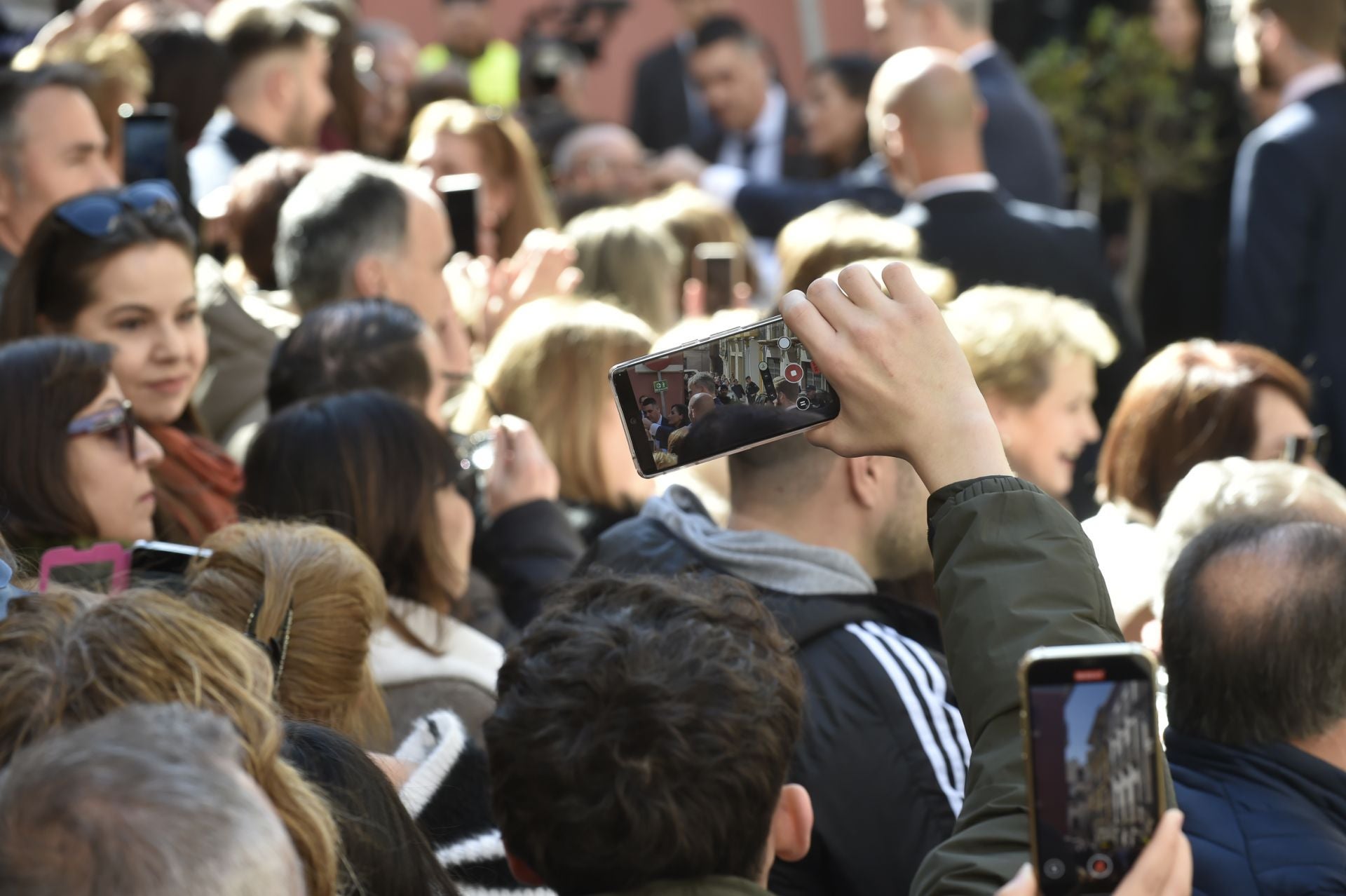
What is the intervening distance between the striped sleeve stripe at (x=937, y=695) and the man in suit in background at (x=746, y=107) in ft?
16.6

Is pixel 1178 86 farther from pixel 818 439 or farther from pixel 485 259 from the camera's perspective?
pixel 818 439

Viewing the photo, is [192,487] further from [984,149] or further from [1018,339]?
[984,149]

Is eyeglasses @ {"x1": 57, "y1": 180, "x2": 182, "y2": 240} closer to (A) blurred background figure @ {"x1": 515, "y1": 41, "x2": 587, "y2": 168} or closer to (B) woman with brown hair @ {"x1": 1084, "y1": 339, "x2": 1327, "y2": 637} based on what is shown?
(B) woman with brown hair @ {"x1": 1084, "y1": 339, "x2": 1327, "y2": 637}

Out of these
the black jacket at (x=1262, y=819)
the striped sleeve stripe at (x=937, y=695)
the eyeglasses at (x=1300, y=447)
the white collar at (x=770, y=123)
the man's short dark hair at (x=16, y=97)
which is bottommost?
the eyeglasses at (x=1300, y=447)

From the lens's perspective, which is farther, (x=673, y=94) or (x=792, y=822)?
(x=673, y=94)

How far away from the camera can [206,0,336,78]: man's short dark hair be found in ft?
16.1

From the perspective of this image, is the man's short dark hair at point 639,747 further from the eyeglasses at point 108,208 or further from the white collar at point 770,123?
the white collar at point 770,123

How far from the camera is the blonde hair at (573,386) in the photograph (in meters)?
3.31

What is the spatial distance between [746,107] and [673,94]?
1.16 m

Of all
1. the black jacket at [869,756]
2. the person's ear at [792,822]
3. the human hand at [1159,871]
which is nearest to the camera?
the human hand at [1159,871]

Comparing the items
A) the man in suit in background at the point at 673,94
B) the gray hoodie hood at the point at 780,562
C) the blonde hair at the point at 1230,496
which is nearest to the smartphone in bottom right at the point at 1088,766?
the gray hoodie hood at the point at 780,562

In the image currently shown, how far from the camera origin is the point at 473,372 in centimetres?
365

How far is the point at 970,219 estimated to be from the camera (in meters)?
4.57

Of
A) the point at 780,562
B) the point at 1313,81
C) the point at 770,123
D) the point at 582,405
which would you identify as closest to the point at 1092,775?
the point at 780,562
